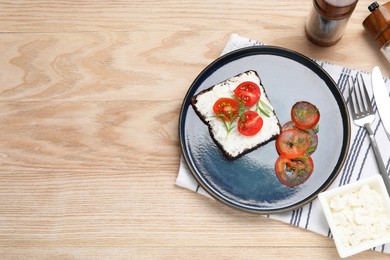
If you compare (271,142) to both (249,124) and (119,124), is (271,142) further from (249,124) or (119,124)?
(119,124)

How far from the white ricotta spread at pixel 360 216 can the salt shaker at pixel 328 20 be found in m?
0.39

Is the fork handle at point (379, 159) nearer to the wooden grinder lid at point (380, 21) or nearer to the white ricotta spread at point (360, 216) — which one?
the white ricotta spread at point (360, 216)

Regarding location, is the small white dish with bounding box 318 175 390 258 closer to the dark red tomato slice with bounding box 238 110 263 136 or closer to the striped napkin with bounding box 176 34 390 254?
the striped napkin with bounding box 176 34 390 254

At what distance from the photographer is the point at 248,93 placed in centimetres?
125

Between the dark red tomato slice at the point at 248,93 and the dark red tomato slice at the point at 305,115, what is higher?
the dark red tomato slice at the point at 248,93

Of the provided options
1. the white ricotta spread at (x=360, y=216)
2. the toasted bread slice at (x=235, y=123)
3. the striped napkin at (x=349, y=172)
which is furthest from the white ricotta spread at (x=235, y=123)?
the white ricotta spread at (x=360, y=216)

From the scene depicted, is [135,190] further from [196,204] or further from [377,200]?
[377,200]

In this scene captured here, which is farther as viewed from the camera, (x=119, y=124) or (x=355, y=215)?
(x=119, y=124)

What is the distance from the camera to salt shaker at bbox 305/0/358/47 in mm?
1153

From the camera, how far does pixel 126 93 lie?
1.35 metres

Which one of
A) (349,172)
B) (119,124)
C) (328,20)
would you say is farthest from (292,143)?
(119,124)

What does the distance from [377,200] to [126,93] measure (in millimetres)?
693

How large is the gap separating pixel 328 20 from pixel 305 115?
239 mm

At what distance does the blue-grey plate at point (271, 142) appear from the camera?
48.8 inches
